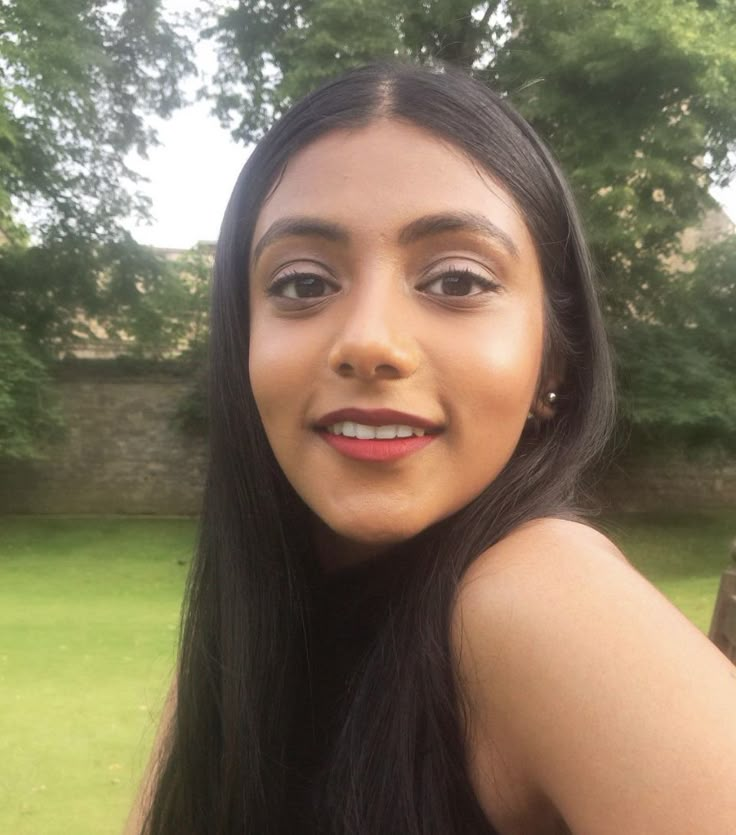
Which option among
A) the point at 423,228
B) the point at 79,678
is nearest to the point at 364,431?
the point at 423,228

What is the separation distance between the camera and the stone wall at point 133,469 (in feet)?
46.9

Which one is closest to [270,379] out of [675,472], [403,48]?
[403,48]

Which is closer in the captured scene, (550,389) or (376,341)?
(376,341)

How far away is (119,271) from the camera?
46.4ft

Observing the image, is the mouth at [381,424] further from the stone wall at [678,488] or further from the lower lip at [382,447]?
the stone wall at [678,488]

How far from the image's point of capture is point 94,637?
635 centimetres

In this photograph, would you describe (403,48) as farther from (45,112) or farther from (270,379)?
(270,379)

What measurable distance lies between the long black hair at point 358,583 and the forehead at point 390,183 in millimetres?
21

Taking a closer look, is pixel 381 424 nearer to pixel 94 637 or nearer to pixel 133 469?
pixel 94 637

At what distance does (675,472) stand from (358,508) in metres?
Result: 14.3

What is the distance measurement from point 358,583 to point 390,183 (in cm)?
50

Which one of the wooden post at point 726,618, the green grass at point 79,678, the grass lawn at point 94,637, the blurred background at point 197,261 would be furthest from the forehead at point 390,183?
the blurred background at point 197,261

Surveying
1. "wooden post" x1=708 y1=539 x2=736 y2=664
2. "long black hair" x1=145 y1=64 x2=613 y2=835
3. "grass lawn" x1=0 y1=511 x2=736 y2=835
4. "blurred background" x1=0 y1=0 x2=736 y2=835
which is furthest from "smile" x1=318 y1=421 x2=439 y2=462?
"blurred background" x1=0 y1=0 x2=736 y2=835

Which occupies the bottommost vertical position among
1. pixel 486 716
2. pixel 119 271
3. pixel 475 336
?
pixel 486 716
